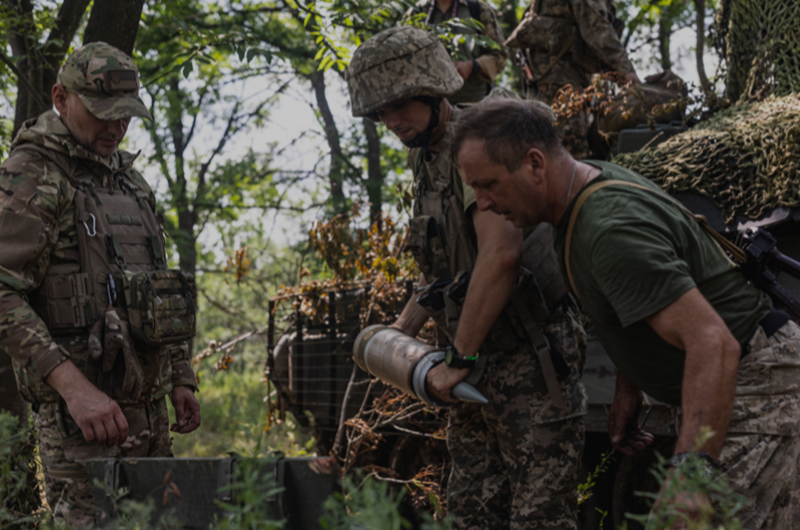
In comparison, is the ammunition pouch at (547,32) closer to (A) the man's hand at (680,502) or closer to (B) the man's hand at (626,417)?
(B) the man's hand at (626,417)

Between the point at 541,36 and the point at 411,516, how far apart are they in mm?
4418

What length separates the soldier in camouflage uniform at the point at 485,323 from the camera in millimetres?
2781

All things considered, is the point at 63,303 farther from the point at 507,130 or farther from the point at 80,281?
the point at 507,130

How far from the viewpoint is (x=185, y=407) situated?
339 centimetres

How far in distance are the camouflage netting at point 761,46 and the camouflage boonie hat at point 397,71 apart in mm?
3252

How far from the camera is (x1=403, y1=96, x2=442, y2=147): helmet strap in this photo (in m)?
3.21

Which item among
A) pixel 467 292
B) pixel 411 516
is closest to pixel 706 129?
pixel 467 292

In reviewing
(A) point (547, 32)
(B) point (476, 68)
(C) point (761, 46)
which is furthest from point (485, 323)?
(A) point (547, 32)

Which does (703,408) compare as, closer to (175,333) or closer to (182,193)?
(175,333)

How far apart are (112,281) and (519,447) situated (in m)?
1.84

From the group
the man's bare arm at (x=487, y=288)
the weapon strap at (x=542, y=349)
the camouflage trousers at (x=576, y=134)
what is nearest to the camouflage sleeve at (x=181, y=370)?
the man's bare arm at (x=487, y=288)

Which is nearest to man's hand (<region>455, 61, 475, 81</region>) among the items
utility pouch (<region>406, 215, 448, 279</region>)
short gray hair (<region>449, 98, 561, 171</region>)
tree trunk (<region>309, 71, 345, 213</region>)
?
utility pouch (<region>406, 215, 448, 279</region>)

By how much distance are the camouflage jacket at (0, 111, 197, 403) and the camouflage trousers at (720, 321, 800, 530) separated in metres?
2.32

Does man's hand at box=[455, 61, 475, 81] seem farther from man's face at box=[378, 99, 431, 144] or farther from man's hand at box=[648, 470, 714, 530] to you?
man's hand at box=[648, 470, 714, 530]
